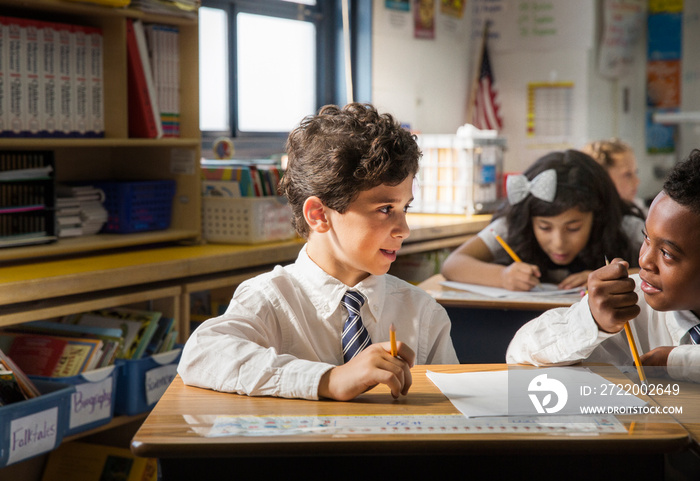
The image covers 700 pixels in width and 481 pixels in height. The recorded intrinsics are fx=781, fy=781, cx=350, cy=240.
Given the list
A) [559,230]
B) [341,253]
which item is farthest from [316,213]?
[559,230]

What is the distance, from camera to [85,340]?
6.84 ft

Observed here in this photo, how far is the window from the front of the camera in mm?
3293

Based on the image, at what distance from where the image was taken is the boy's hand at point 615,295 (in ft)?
3.87

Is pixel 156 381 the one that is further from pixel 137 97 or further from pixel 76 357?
pixel 137 97

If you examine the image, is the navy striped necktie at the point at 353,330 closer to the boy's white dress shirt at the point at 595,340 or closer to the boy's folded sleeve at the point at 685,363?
the boy's white dress shirt at the point at 595,340

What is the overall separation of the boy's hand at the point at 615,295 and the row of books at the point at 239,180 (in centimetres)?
165

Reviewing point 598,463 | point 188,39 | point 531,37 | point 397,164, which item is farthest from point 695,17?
point 598,463

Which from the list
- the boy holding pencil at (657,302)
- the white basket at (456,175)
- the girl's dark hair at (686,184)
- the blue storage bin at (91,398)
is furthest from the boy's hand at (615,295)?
the white basket at (456,175)

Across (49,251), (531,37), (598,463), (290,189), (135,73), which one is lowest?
(598,463)

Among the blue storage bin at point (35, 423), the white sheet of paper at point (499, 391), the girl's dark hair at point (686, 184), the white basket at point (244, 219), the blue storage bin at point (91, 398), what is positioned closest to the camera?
the white sheet of paper at point (499, 391)

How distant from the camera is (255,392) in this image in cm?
111

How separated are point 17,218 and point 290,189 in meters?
1.06

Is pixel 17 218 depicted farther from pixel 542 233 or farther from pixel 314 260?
pixel 542 233

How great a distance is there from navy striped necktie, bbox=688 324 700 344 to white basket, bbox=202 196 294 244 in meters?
1.51
